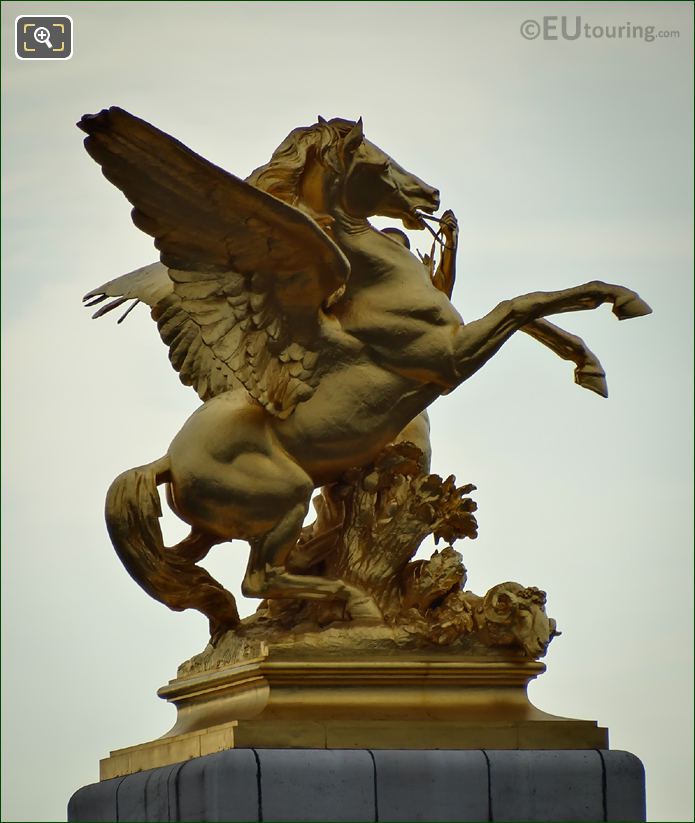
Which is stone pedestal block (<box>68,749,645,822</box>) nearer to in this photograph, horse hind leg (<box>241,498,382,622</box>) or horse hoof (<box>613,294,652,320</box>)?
horse hind leg (<box>241,498,382,622</box>)

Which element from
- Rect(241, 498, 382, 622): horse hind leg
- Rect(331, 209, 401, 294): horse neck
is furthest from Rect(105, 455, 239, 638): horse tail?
Rect(331, 209, 401, 294): horse neck

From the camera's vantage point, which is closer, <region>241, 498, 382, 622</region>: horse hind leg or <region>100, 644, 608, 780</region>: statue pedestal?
<region>100, 644, 608, 780</region>: statue pedestal

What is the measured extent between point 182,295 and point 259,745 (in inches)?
78.7

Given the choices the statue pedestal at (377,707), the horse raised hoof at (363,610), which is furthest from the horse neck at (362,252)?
the statue pedestal at (377,707)

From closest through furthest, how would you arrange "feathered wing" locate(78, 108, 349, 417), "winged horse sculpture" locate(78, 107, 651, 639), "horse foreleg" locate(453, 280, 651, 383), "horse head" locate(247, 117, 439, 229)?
1. "feathered wing" locate(78, 108, 349, 417)
2. "winged horse sculpture" locate(78, 107, 651, 639)
3. "horse foreleg" locate(453, 280, 651, 383)
4. "horse head" locate(247, 117, 439, 229)

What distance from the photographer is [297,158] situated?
1056cm

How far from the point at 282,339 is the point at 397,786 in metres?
2.00

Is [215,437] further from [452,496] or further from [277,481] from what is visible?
[452,496]

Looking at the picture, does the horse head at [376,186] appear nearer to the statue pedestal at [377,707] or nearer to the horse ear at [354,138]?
the horse ear at [354,138]

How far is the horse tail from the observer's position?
1032 centimetres

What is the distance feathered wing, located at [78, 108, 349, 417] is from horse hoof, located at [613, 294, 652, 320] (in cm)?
122

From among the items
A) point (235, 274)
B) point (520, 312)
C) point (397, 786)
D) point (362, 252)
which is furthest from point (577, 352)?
point (397, 786)

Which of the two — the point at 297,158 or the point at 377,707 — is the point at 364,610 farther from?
the point at 297,158

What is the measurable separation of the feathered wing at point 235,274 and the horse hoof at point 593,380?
1.25 m
